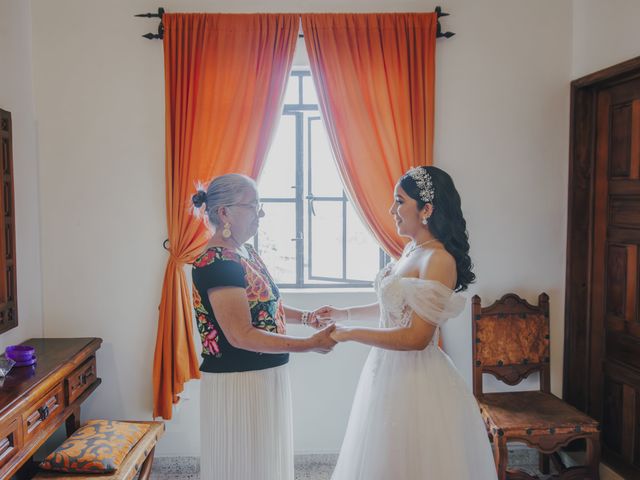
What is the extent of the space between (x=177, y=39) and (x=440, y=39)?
59.5 inches

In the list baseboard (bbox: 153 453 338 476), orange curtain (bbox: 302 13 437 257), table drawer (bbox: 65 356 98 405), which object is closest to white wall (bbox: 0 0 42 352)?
table drawer (bbox: 65 356 98 405)

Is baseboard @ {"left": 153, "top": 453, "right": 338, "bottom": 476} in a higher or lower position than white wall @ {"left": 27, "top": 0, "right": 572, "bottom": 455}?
lower

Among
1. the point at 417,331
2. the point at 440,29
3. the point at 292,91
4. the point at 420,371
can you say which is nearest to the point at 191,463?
the point at 420,371

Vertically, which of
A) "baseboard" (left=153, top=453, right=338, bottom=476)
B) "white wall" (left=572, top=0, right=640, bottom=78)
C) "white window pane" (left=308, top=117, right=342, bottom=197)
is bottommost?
"baseboard" (left=153, top=453, right=338, bottom=476)

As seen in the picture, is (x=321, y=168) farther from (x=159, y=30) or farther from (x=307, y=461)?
(x=307, y=461)

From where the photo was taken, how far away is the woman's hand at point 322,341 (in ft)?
7.20

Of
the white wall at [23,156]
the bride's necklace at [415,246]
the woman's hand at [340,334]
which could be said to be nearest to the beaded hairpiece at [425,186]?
the bride's necklace at [415,246]

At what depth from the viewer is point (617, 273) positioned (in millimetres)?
2984

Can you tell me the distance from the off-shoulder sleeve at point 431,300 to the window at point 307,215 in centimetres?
128

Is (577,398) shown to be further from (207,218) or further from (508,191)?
(207,218)

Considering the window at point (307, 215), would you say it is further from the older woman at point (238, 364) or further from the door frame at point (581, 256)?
the older woman at point (238, 364)

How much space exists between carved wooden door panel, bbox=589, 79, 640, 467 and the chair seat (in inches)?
11.6

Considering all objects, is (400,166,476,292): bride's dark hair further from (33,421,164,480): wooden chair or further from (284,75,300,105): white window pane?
(33,421,164,480): wooden chair

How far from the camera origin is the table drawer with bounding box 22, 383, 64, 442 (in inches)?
90.0
